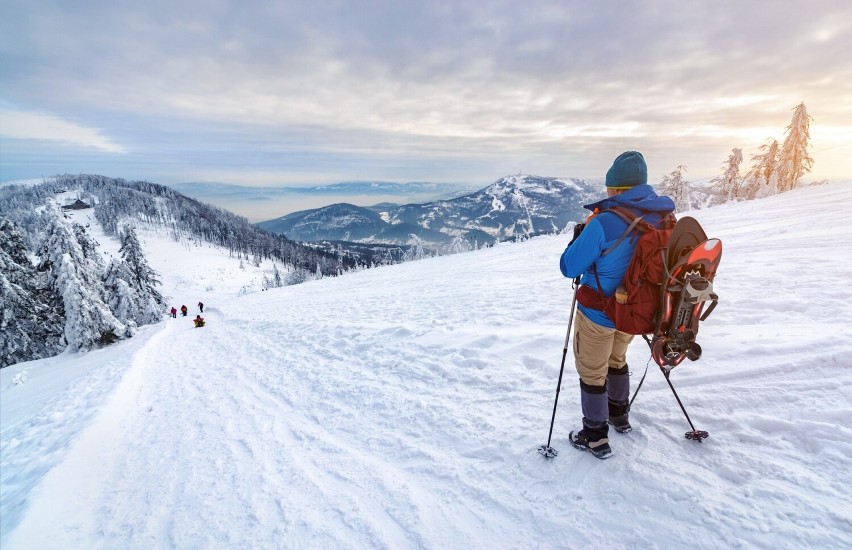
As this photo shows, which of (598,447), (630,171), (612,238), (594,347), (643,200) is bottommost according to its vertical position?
(598,447)

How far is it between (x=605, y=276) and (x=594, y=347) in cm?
74

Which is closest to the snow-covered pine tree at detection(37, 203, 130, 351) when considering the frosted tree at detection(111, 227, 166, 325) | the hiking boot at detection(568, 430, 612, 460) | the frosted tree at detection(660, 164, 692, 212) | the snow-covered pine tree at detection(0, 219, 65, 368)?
the snow-covered pine tree at detection(0, 219, 65, 368)

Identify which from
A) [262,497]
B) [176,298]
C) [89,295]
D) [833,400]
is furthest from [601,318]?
[176,298]

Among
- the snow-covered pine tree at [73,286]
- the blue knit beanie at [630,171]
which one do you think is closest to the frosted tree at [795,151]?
the blue knit beanie at [630,171]

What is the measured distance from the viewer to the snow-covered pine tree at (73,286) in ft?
78.7

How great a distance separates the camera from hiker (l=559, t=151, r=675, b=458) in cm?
330

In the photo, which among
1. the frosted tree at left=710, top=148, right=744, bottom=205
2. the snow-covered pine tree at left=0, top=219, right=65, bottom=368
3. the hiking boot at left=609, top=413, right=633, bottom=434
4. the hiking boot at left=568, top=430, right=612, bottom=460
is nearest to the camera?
the hiking boot at left=568, top=430, right=612, bottom=460

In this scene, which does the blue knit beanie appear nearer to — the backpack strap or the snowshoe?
the backpack strap

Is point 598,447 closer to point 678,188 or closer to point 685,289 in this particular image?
point 685,289

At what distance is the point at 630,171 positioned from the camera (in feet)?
11.3

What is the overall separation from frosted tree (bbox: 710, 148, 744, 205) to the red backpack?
55918mm

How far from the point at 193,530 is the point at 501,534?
3.59 m

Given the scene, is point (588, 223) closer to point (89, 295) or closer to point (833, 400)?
point (833, 400)

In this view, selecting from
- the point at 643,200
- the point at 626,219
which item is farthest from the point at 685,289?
the point at 643,200
